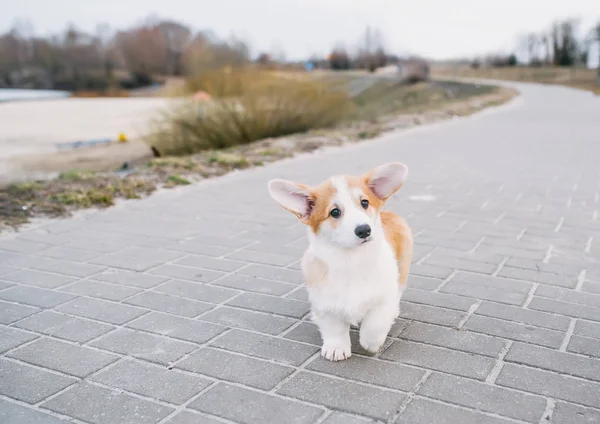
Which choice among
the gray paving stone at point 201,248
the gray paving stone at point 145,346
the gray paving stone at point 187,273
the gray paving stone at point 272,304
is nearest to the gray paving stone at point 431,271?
the gray paving stone at point 272,304

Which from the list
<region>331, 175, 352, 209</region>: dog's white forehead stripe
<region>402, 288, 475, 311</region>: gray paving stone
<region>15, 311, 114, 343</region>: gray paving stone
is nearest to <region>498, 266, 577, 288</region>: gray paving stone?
<region>402, 288, 475, 311</region>: gray paving stone

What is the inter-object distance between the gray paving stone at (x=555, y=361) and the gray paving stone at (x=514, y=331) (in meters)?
0.10

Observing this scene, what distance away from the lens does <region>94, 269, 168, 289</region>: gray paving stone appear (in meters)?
4.52

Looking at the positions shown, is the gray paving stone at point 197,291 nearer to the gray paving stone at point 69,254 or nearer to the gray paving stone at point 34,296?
the gray paving stone at point 34,296

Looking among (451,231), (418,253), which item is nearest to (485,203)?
(451,231)

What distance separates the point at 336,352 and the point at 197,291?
1435 millimetres

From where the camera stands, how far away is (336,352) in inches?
128

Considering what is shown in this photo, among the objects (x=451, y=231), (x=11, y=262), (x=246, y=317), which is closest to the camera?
(x=246, y=317)

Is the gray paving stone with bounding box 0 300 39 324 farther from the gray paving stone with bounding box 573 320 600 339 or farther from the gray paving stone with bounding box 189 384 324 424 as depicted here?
the gray paving stone with bounding box 573 320 600 339

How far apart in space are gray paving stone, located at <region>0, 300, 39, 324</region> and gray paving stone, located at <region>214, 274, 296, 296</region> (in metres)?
1.24

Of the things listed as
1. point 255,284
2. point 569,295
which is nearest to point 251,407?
point 255,284

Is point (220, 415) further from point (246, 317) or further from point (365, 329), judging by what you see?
point (246, 317)

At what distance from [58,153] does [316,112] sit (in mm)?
8365

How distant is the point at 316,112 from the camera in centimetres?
1606
